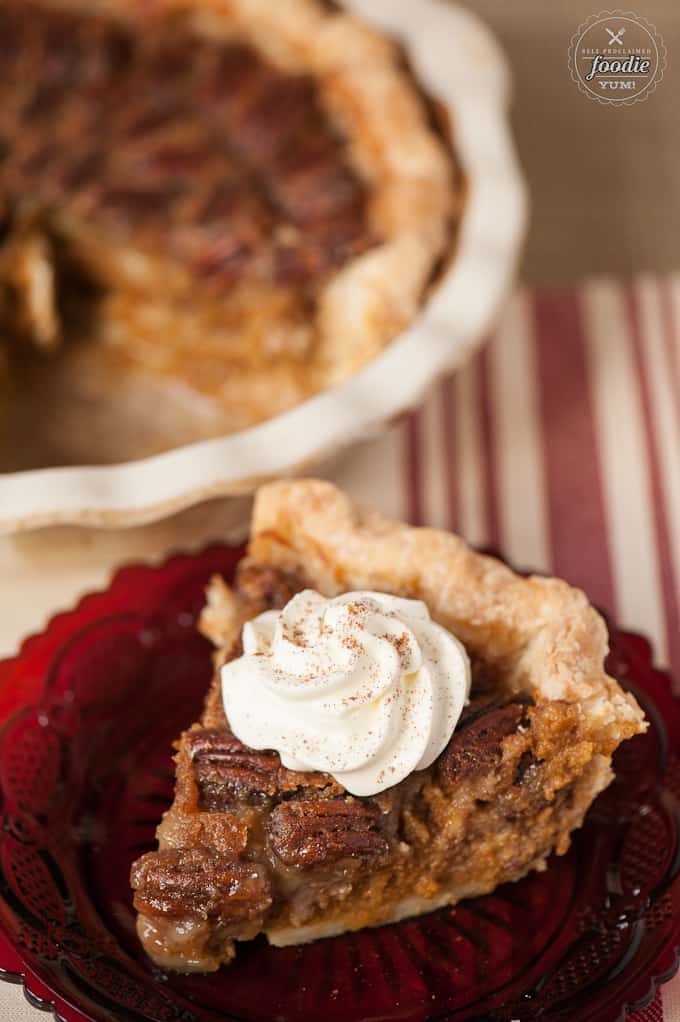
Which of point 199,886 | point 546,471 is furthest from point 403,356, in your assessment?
point 199,886

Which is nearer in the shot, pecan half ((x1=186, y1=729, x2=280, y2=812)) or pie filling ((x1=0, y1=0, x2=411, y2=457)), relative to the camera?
pecan half ((x1=186, y1=729, x2=280, y2=812))

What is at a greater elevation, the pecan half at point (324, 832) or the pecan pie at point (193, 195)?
the pecan pie at point (193, 195)

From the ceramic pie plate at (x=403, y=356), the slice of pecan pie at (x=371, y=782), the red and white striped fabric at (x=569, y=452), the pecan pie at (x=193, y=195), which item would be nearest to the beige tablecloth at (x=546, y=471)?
the red and white striped fabric at (x=569, y=452)

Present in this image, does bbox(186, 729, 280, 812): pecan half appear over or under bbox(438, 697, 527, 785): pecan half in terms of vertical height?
under

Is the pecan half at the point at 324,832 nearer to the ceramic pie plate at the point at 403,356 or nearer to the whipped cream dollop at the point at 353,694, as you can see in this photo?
the whipped cream dollop at the point at 353,694

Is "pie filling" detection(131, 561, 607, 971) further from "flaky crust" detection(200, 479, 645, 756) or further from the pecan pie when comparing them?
the pecan pie

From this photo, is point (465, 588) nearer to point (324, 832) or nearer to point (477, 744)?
point (477, 744)

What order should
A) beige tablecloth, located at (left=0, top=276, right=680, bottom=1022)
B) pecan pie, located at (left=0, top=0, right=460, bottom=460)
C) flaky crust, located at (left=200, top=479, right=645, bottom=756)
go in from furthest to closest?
pecan pie, located at (left=0, top=0, right=460, bottom=460) < beige tablecloth, located at (left=0, top=276, right=680, bottom=1022) < flaky crust, located at (left=200, top=479, right=645, bottom=756)

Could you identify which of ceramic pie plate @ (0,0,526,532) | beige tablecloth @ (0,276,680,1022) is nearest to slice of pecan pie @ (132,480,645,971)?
ceramic pie plate @ (0,0,526,532)
